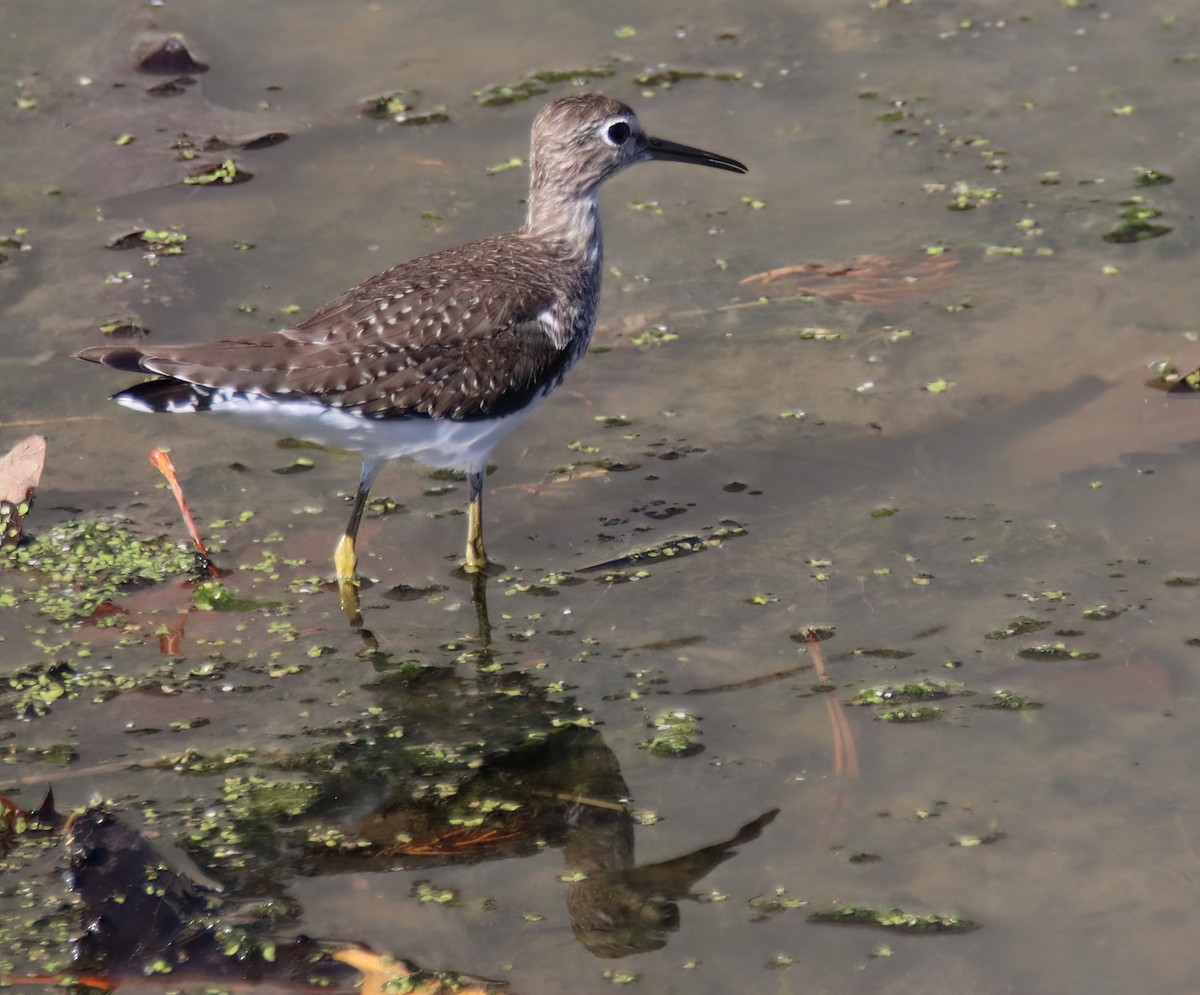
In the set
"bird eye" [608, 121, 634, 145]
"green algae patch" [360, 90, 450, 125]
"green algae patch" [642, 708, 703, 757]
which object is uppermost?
"bird eye" [608, 121, 634, 145]

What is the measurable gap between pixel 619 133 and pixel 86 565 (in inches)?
117

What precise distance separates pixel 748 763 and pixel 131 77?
6.43 meters

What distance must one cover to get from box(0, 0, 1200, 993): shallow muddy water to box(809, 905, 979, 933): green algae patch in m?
0.03

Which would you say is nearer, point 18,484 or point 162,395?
point 162,395

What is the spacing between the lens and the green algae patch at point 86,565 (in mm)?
6207

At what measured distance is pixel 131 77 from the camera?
973cm

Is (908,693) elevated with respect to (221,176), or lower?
lower

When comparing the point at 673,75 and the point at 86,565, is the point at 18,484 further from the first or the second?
the point at 673,75

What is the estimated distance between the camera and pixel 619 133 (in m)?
7.25

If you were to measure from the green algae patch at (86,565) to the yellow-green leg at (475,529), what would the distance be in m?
1.10

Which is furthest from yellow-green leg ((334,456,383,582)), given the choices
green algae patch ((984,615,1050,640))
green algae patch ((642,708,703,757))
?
green algae patch ((984,615,1050,640))

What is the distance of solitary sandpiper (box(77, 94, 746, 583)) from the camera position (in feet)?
19.1

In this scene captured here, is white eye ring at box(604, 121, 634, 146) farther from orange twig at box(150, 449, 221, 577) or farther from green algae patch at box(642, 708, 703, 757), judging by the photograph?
green algae patch at box(642, 708, 703, 757)

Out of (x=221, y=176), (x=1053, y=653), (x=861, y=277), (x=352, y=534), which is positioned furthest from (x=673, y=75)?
(x=1053, y=653)
